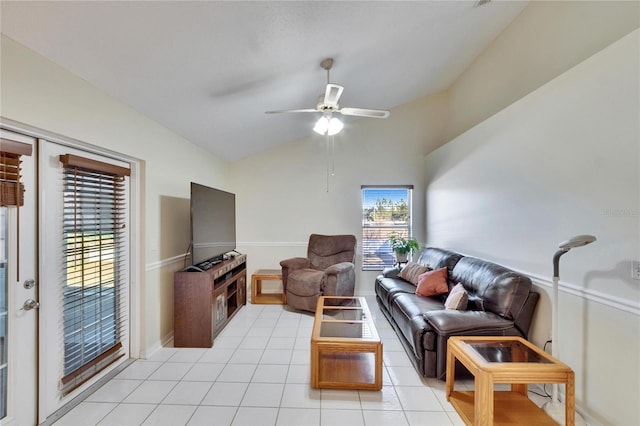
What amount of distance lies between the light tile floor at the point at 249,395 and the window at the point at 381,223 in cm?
210

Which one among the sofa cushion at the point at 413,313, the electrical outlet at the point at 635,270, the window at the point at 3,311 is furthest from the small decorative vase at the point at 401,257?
the window at the point at 3,311

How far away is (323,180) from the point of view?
485 centimetres

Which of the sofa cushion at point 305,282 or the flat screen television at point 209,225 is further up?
the flat screen television at point 209,225

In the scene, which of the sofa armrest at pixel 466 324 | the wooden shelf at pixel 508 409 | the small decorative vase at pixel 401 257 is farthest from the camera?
the small decorative vase at pixel 401 257

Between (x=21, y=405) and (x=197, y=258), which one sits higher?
(x=197, y=258)

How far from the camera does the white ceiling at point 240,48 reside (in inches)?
61.5

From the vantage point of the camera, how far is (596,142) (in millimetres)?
1798

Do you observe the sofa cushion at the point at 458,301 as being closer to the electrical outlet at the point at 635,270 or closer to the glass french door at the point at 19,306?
the electrical outlet at the point at 635,270

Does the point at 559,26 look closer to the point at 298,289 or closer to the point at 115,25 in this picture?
the point at 115,25

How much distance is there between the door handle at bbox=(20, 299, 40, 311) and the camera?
5.58ft

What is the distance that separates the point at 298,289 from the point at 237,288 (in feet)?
2.93

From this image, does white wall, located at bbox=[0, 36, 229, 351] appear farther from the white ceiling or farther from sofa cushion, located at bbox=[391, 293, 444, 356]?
sofa cushion, located at bbox=[391, 293, 444, 356]

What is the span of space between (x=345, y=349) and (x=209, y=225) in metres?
2.13

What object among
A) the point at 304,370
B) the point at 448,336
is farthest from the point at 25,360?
the point at 448,336
